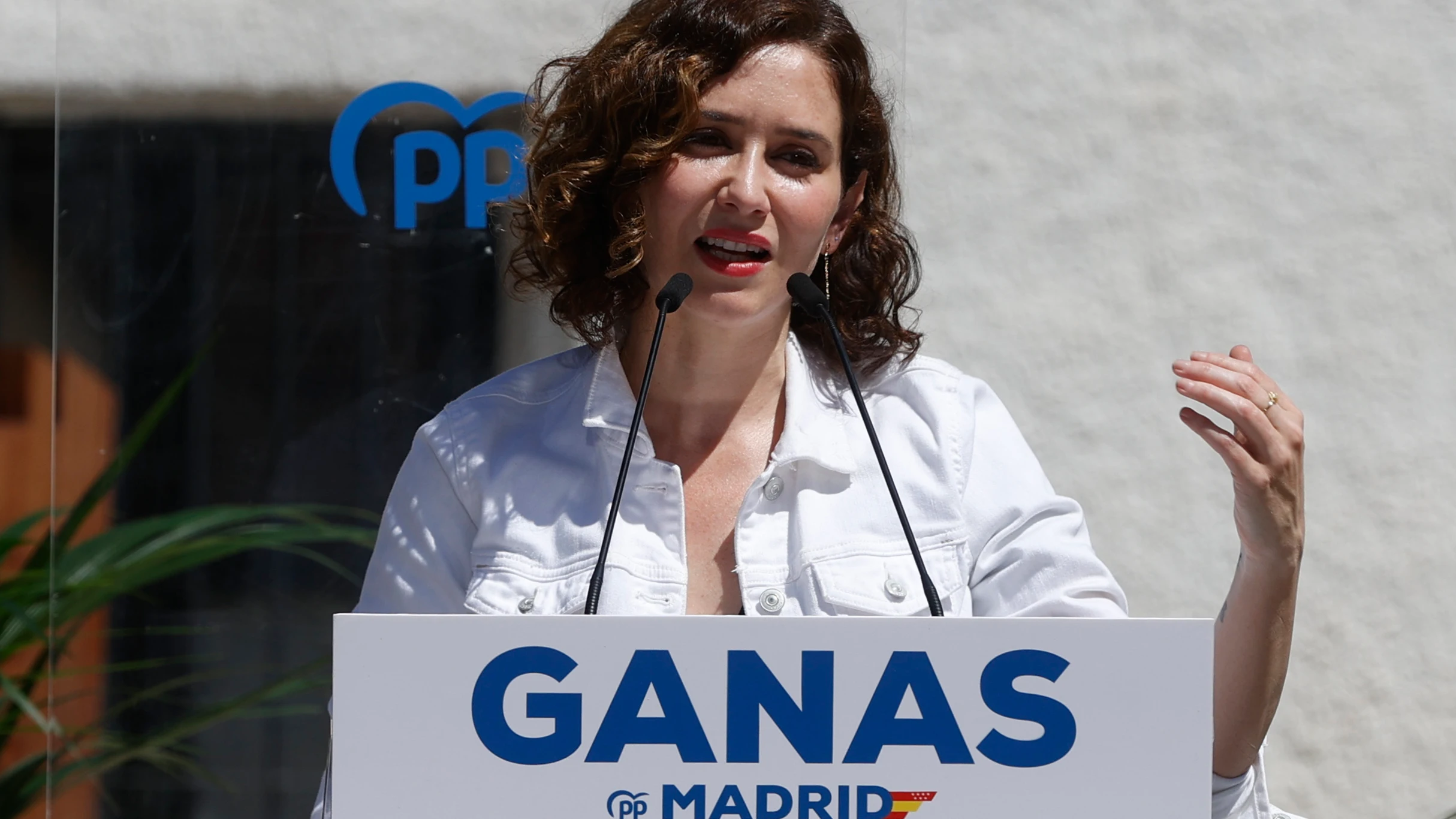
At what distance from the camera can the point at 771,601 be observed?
1.63 metres

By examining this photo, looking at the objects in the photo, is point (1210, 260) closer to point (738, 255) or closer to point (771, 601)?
point (738, 255)

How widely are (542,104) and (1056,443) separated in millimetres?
1327

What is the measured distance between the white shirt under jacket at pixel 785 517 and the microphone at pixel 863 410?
0.10m

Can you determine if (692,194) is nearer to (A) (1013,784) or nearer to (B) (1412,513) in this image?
(A) (1013,784)

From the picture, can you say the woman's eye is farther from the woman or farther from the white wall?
the white wall

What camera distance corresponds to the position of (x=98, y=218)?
2779 millimetres

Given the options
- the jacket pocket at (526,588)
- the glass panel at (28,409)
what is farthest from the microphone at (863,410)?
the glass panel at (28,409)

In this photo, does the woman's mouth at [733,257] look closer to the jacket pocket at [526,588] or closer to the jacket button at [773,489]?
the jacket button at [773,489]

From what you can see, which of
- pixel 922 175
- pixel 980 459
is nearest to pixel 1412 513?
pixel 922 175

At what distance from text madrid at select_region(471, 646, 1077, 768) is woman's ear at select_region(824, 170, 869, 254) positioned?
2.91 ft

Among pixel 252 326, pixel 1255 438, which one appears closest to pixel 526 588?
pixel 1255 438

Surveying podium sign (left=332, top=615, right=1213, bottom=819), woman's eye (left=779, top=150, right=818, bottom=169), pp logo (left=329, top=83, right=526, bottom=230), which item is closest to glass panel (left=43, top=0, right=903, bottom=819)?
pp logo (left=329, top=83, right=526, bottom=230)

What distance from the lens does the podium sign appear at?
3.69ft

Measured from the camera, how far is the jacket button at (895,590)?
1.63 metres
